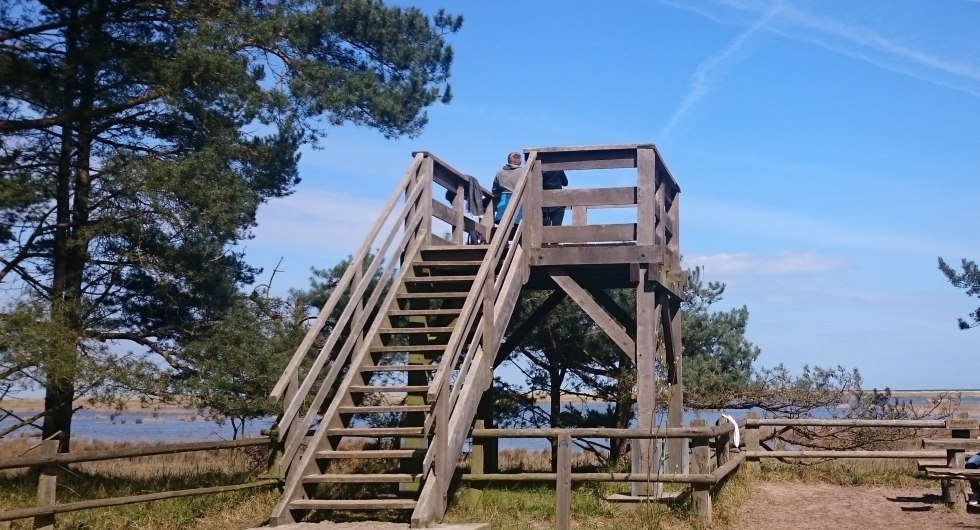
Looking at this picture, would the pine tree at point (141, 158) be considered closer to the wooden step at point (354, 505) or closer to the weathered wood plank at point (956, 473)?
the wooden step at point (354, 505)

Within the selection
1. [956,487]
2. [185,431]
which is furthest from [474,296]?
[185,431]

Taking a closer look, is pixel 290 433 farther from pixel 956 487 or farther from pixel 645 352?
pixel 956 487

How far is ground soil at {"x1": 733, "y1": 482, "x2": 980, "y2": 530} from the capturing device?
997 centimetres

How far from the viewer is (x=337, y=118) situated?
13969mm

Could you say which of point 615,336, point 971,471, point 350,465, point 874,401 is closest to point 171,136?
point 350,465

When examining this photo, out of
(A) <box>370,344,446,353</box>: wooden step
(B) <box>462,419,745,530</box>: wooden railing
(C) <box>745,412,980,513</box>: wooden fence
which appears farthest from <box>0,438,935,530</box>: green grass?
(C) <box>745,412,980,513</box>: wooden fence

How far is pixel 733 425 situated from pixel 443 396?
460cm

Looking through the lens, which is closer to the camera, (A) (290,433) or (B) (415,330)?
(A) (290,433)

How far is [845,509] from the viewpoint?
11.1 m

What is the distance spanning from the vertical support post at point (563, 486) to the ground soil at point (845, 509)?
5.87ft

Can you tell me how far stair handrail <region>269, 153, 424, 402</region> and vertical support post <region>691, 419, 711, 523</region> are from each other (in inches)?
142

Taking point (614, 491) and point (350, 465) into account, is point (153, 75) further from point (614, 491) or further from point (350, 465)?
point (614, 491)

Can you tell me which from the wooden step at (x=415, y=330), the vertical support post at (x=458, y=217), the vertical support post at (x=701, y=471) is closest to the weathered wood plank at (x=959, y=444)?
the vertical support post at (x=701, y=471)

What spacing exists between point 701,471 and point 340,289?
12.9ft
